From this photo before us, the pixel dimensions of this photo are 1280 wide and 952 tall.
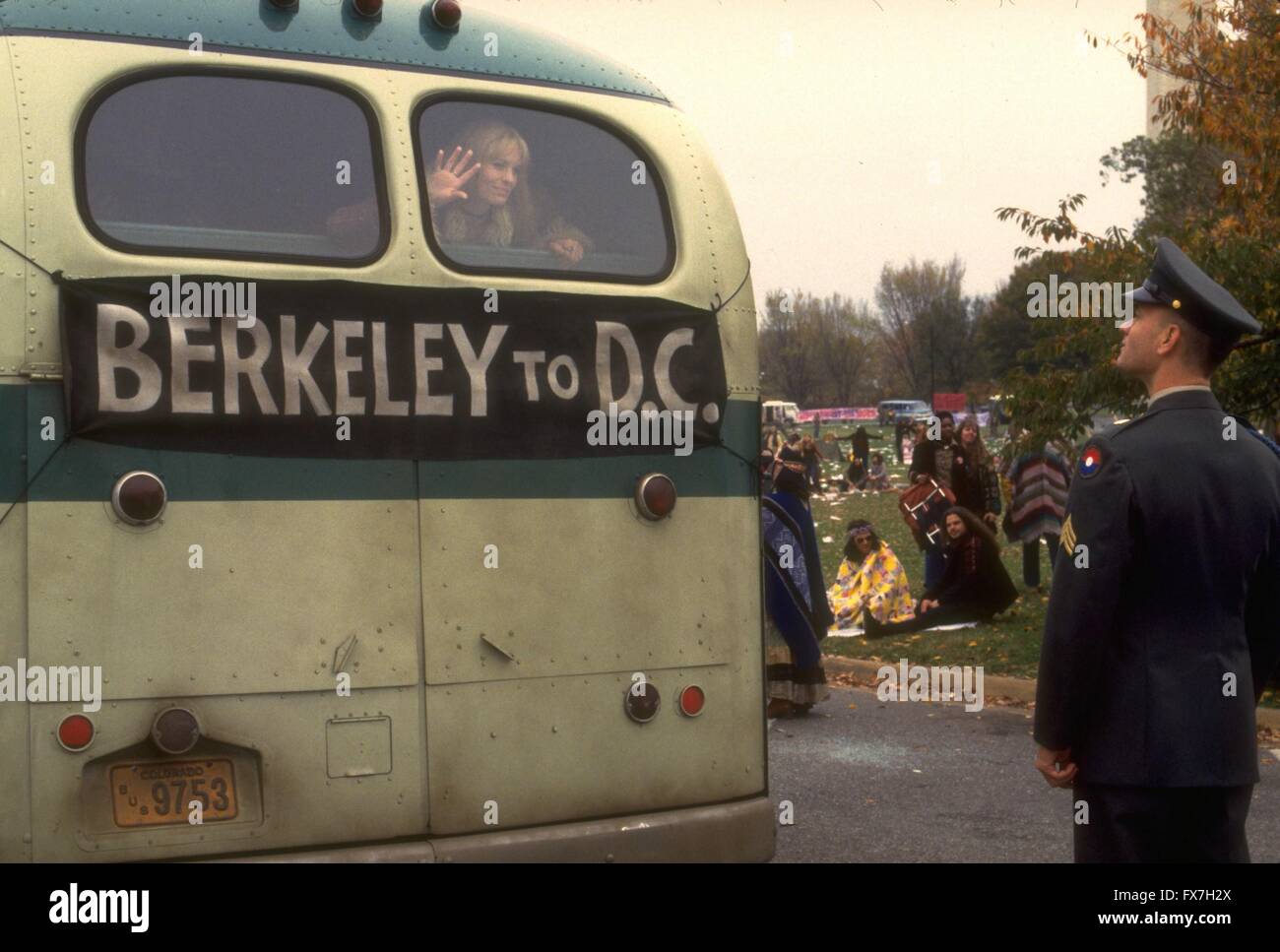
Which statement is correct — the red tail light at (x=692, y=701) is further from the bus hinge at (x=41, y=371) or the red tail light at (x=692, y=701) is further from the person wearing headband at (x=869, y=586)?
the person wearing headband at (x=869, y=586)

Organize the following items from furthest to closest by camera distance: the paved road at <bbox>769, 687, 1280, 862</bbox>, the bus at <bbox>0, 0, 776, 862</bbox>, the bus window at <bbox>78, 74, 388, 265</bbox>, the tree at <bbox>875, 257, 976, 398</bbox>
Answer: the tree at <bbox>875, 257, 976, 398</bbox>, the paved road at <bbox>769, 687, 1280, 862</bbox>, the bus window at <bbox>78, 74, 388, 265</bbox>, the bus at <bbox>0, 0, 776, 862</bbox>

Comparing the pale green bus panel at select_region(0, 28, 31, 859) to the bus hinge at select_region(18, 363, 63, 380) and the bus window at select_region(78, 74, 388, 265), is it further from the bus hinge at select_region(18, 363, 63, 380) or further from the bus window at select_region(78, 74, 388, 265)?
the bus window at select_region(78, 74, 388, 265)

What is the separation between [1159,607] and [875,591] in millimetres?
10834

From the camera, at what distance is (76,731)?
4.49 meters

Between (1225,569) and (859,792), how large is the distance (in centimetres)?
484

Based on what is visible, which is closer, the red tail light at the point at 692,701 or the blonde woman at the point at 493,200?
the blonde woman at the point at 493,200

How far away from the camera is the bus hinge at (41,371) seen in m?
4.48

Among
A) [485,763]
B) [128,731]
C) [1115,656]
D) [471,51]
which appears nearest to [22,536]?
[128,731]

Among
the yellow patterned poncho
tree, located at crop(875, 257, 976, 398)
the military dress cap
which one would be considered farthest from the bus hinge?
tree, located at crop(875, 257, 976, 398)

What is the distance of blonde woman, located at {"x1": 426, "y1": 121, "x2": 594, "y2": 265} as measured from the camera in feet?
16.8

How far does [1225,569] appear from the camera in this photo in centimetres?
405

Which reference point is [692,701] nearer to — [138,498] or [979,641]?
[138,498]

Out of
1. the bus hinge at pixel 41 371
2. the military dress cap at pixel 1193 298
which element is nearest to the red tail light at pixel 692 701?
the military dress cap at pixel 1193 298

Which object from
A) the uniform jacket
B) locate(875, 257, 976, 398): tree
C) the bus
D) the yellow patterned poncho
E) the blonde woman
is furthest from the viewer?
locate(875, 257, 976, 398): tree
